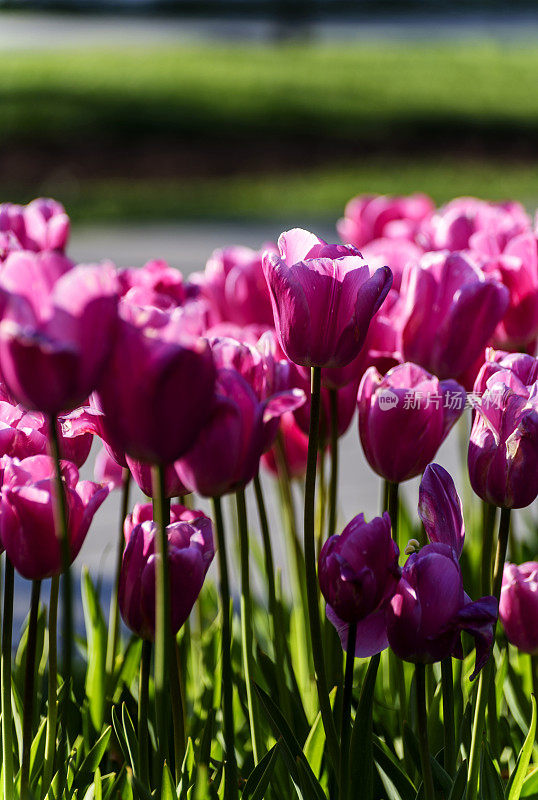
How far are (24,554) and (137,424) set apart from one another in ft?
0.64

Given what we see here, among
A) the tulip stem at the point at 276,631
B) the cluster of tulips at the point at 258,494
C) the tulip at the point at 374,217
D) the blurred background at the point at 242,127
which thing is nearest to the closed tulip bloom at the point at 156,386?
the cluster of tulips at the point at 258,494

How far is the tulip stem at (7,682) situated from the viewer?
858 mm

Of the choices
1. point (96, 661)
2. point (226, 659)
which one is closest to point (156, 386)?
point (226, 659)

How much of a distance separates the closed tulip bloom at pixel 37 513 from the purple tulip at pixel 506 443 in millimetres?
296

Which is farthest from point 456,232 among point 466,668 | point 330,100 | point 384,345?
point 330,100

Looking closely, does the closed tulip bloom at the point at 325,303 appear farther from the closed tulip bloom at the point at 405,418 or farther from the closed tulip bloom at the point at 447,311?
the closed tulip bloom at the point at 447,311

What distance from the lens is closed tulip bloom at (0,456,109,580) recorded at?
0.81 metres

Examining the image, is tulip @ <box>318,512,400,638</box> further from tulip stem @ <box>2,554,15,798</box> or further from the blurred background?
the blurred background

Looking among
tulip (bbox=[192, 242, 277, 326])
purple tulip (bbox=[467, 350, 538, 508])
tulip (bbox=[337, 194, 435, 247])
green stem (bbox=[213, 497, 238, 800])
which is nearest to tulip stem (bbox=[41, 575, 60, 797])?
green stem (bbox=[213, 497, 238, 800])

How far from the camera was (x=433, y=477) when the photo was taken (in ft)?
2.79

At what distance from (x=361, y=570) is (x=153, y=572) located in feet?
0.54

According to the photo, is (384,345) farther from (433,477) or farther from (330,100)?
(330,100)

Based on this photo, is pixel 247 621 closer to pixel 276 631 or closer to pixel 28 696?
pixel 276 631

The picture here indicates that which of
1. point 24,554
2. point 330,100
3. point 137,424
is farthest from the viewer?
point 330,100
